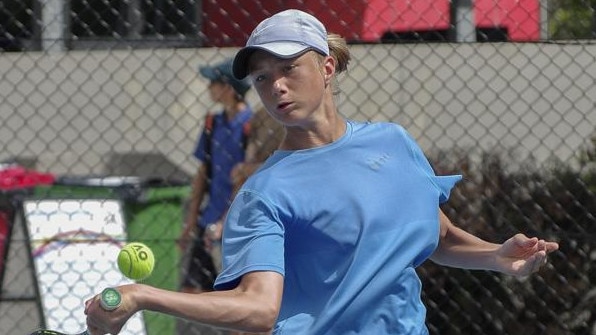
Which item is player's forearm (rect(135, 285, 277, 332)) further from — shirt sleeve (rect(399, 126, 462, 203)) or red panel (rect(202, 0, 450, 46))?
red panel (rect(202, 0, 450, 46))

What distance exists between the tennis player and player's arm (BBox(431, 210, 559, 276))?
20 centimetres

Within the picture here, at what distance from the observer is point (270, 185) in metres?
2.80

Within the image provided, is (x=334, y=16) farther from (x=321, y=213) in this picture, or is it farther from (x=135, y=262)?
(x=135, y=262)

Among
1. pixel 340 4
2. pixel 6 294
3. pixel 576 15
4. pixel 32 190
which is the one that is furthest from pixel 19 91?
pixel 576 15

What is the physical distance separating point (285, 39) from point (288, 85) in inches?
3.7

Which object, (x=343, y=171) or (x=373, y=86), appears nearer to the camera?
(x=343, y=171)

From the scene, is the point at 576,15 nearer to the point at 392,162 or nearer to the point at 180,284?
the point at 180,284

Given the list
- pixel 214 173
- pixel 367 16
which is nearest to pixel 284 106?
pixel 214 173

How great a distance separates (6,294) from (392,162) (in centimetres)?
345

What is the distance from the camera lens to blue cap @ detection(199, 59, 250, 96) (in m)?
5.91

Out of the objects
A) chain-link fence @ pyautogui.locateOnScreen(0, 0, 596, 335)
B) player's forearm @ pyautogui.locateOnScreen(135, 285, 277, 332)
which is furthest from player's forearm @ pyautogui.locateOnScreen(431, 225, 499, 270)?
chain-link fence @ pyautogui.locateOnScreen(0, 0, 596, 335)

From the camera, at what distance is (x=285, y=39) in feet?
9.39

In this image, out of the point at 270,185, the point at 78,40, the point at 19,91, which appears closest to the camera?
the point at 270,185

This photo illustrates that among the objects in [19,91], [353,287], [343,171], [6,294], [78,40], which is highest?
[343,171]
